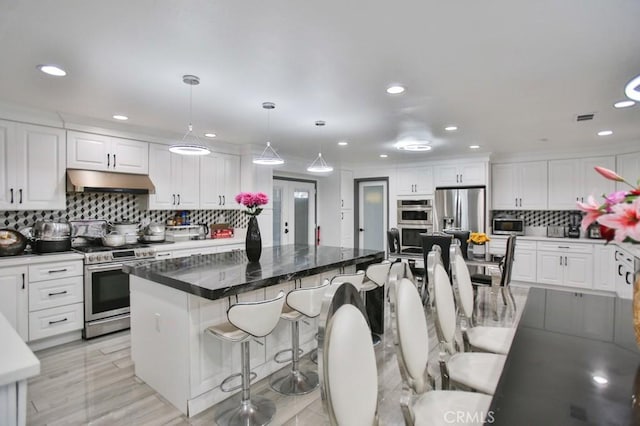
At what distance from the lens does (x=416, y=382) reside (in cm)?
141

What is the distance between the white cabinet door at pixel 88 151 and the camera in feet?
12.2

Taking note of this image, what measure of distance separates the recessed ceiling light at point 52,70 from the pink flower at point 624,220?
3251mm

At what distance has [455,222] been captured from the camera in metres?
6.04

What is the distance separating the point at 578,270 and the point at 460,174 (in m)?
2.35

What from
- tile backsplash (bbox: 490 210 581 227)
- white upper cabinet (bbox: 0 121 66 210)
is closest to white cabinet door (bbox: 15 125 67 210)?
white upper cabinet (bbox: 0 121 66 210)

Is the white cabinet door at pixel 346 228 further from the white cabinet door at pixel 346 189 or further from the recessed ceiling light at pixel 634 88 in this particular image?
the recessed ceiling light at pixel 634 88

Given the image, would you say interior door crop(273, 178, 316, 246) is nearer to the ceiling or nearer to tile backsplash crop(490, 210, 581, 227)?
the ceiling

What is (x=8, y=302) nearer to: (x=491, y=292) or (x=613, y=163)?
(x=491, y=292)

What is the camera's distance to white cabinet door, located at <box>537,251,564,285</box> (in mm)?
5367

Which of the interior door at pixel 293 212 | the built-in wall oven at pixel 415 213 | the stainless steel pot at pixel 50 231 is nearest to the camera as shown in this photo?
the stainless steel pot at pixel 50 231

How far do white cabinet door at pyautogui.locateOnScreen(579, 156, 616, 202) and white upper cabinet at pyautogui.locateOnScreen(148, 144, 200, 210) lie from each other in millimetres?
6061

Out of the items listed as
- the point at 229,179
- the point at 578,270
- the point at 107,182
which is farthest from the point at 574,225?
the point at 107,182

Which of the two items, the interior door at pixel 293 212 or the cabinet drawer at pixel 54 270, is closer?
the cabinet drawer at pixel 54 270

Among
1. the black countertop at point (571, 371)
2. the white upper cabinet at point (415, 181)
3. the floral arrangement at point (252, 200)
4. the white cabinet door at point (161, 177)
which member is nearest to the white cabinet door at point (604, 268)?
the white upper cabinet at point (415, 181)
